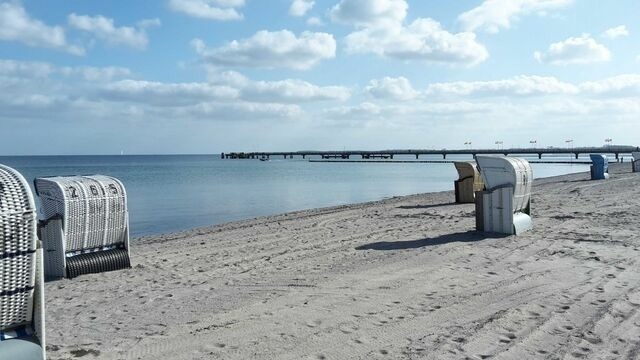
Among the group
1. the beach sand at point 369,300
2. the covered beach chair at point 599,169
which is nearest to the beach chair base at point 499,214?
the beach sand at point 369,300

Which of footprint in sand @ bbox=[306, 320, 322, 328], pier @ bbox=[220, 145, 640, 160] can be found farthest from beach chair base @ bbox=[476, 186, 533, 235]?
pier @ bbox=[220, 145, 640, 160]

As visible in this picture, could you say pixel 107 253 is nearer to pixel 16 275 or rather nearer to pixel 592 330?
pixel 16 275

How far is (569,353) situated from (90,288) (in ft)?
17.6

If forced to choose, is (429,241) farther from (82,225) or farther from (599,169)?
(599,169)

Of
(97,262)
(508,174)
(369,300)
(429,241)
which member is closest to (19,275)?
(369,300)

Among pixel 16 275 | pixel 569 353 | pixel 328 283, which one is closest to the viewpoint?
pixel 16 275

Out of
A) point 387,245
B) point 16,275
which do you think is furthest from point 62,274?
point 387,245

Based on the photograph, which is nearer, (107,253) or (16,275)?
(16,275)

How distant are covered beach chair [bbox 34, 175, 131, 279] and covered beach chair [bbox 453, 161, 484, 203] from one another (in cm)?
1122

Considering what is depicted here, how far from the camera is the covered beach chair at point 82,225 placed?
7012 mm

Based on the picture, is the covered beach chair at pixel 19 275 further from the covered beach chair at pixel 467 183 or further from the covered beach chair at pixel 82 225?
the covered beach chair at pixel 467 183

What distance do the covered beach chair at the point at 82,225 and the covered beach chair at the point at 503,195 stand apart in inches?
240

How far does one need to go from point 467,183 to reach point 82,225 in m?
12.3

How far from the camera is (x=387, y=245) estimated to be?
9.30 meters
